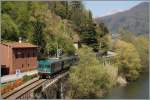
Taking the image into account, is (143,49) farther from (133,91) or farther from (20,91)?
(20,91)

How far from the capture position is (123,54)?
6775 cm

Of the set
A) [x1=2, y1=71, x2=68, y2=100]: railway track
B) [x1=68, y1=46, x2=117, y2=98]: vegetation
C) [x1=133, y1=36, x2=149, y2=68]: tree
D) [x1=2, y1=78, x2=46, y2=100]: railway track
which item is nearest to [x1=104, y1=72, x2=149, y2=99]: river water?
[x1=68, y1=46, x2=117, y2=98]: vegetation

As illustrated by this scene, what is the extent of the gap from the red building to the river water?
11.1m

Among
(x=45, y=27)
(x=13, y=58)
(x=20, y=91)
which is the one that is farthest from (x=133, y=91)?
(x=20, y=91)

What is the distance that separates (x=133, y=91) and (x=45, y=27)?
18626 millimetres

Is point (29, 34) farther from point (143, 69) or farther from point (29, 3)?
point (143, 69)

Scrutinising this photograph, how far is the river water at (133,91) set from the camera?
48.4 metres

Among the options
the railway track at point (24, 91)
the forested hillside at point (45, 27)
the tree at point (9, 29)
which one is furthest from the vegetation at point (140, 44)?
the railway track at point (24, 91)

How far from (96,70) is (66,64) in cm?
482

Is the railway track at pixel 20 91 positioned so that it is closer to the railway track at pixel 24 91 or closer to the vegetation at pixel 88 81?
the railway track at pixel 24 91

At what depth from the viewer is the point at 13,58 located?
44688 mm

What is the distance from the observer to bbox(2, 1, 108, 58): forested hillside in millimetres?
58434

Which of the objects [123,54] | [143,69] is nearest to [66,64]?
[123,54]

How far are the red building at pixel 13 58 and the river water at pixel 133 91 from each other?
11079 mm
